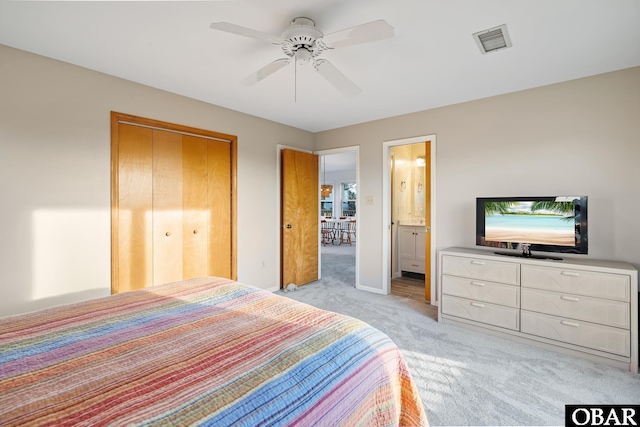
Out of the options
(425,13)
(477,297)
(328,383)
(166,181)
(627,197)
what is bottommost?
(477,297)

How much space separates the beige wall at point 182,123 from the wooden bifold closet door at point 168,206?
0.14m

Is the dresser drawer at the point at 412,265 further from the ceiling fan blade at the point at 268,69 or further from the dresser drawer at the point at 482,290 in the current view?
the ceiling fan blade at the point at 268,69

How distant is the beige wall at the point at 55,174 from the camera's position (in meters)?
2.18

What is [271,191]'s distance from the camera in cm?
414

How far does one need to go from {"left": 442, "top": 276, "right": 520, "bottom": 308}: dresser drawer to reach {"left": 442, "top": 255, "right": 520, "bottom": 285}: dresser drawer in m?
0.05

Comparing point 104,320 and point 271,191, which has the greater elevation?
point 271,191

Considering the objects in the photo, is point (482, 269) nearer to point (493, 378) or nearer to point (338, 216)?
point (493, 378)

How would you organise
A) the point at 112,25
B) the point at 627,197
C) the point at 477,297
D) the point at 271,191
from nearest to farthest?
the point at 112,25 → the point at 627,197 → the point at 477,297 → the point at 271,191

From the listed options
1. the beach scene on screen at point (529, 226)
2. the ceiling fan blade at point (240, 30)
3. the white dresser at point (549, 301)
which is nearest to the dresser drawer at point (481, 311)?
the white dresser at point (549, 301)

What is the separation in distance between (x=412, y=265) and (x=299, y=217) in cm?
215

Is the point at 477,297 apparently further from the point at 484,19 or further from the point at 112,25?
the point at 112,25

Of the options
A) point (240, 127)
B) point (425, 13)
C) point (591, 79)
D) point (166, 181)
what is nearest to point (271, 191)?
point (240, 127)

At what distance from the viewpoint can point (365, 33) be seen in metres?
1.64

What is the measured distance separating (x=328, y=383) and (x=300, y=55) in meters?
1.96
